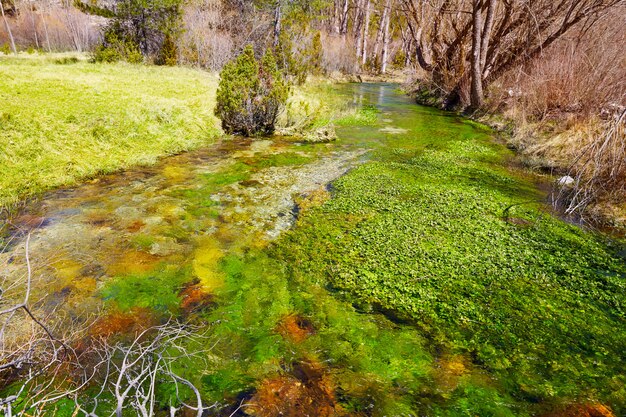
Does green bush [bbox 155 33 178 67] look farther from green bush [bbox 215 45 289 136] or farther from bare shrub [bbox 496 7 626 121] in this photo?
bare shrub [bbox 496 7 626 121]

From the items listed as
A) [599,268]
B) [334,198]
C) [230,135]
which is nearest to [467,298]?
[599,268]

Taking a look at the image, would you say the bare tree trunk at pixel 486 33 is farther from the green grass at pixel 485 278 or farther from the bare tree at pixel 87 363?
the bare tree at pixel 87 363

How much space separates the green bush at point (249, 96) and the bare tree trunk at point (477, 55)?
7.19 metres

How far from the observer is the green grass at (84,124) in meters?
6.16

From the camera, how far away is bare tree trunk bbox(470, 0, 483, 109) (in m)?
12.5

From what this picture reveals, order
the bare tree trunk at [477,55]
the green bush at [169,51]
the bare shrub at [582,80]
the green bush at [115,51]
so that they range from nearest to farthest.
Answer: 1. the bare shrub at [582,80]
2. the bare tree trunk at [477,55]
3. the green bush at [115,51]
4. the green bush at [169,51]

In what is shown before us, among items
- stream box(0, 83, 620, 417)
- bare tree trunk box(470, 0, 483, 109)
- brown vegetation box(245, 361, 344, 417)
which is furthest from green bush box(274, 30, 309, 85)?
brown vegetation box(245, 361, 344, 417)

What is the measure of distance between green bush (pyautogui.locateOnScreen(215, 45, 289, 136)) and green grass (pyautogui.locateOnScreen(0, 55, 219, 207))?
0.63m

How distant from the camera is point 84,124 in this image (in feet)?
24.9

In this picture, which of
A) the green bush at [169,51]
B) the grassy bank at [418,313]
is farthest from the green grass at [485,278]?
the green bush at [169,51]

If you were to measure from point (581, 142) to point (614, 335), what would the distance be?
214 inches

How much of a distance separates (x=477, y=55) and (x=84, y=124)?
1224cm

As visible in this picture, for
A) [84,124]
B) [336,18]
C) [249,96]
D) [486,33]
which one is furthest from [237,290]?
[336,18]

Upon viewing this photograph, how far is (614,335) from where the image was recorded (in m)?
3.24
